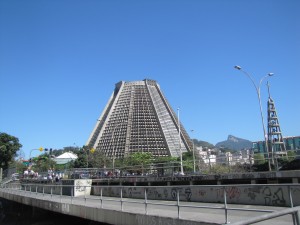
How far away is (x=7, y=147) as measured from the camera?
5703 cm

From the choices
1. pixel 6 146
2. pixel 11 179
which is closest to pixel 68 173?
pixel 11 179

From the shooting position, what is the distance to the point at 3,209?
112ft

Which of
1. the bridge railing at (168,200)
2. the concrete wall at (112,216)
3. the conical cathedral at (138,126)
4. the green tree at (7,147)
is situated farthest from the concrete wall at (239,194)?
the conical cathedral at (138,126)

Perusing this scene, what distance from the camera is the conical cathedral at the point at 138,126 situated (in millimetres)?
141000

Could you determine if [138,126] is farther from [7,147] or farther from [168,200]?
[168,200]

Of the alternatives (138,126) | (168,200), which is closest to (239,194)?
(168,200)

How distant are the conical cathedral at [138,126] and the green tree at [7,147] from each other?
246 feet

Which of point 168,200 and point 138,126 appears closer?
point 168,200

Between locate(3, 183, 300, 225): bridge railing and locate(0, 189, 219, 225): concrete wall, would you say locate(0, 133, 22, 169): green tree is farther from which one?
locate(0, 189, 219, 225): concrete wall

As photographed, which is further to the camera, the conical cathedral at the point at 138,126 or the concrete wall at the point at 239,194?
the conical cathedral at the point at 138,126

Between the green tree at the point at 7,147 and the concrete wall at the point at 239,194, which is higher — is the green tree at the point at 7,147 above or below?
above

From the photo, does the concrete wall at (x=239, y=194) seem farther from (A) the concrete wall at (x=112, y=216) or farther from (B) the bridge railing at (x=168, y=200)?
(A) the concrete wall at (x=112, y=216)

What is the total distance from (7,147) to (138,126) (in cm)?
9361

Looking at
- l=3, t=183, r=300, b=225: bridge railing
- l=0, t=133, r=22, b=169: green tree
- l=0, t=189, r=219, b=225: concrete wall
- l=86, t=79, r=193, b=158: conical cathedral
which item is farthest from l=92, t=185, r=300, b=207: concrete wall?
l=86, t=79, r=193, b=158: conical cathedral
